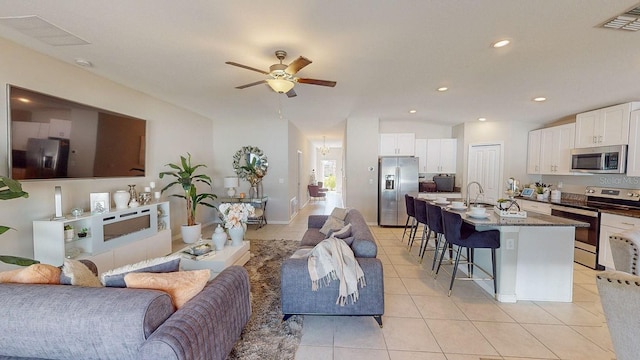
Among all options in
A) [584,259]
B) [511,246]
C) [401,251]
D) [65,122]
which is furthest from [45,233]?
[584,259]

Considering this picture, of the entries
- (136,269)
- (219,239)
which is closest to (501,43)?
(136,269)

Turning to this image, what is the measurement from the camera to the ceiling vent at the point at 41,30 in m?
1.99

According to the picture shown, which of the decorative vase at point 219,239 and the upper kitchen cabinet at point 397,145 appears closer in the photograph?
the decorative vase at point 219,239

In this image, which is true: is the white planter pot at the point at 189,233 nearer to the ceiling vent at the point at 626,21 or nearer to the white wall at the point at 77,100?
the white wall at the point at 77,100

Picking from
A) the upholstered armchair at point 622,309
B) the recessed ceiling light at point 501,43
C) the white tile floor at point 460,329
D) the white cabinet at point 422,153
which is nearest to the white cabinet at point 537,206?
the white tile floor at point 460,329

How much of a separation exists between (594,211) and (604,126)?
143cm

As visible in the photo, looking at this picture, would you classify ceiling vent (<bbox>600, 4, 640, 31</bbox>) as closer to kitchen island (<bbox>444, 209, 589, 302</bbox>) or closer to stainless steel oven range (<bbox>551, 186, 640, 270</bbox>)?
kitchen island (<bbox>444, 209, 589, 302</bbox>)

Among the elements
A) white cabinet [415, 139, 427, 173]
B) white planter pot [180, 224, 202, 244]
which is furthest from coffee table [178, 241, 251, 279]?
white cabinet [415, 139, 427, 173]

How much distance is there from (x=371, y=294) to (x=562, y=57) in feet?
9.96

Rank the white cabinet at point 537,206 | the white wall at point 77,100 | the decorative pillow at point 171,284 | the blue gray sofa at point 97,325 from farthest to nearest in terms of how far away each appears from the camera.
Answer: the white cabinet at point 537,206 < the white wall at point 77,100 < the decorative pillow at point 171,284 < the blue gray sofa at point 97,325

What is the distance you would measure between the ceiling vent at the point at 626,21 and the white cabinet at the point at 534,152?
146 inches

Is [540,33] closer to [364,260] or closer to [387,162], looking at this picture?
[364,260]

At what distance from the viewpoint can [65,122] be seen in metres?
2.79

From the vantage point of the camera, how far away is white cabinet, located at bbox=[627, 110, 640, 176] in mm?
3402
